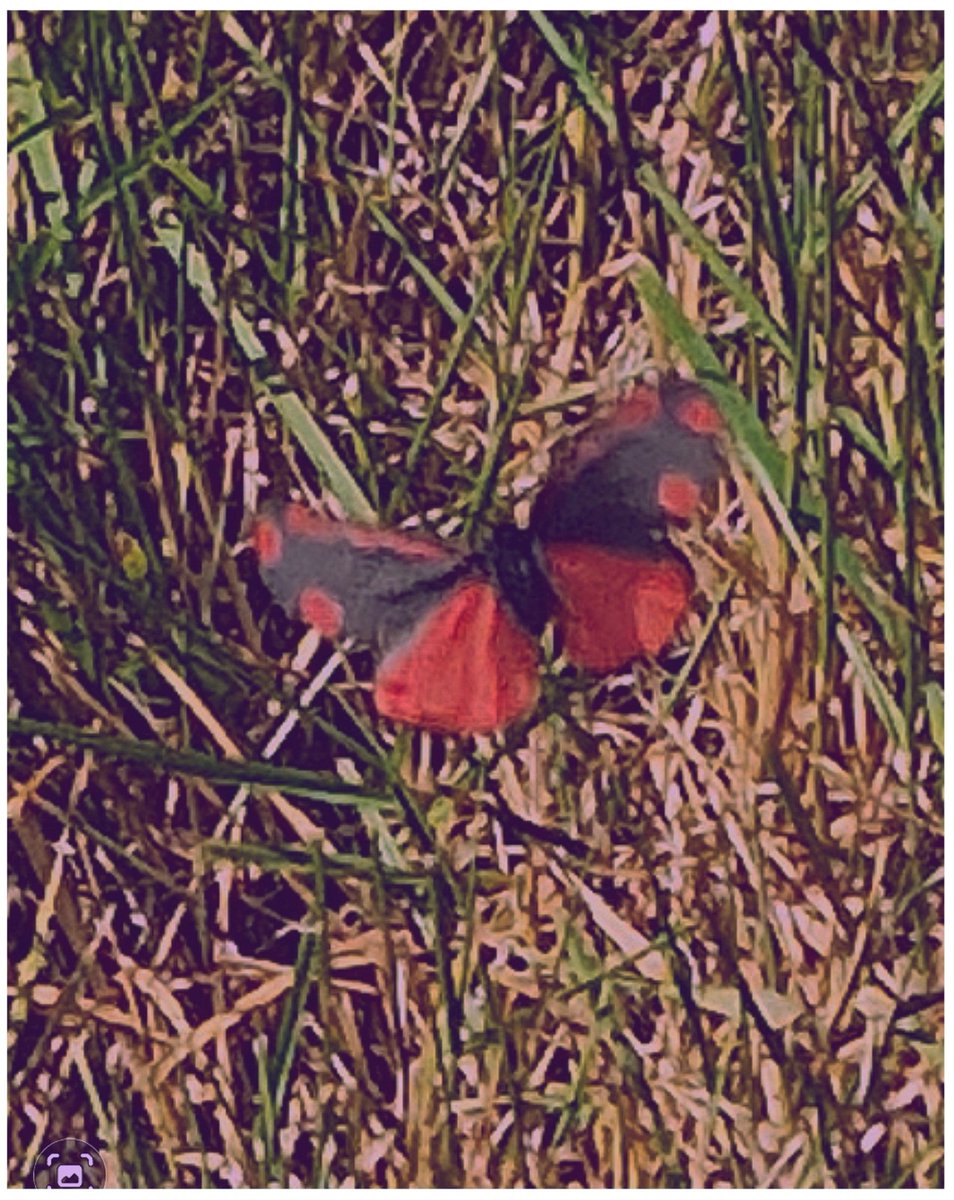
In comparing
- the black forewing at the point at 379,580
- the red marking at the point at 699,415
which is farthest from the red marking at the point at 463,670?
the red marking at the point at 699,415

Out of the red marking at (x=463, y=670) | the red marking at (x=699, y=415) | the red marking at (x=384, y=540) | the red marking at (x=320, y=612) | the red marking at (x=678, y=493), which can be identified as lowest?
the red marking at (x=463, y=670)

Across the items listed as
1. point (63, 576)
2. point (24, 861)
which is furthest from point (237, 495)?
point (24, 861)

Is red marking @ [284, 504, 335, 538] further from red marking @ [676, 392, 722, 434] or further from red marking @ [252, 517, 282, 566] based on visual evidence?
red marking @ [676, 392, 722, 434]

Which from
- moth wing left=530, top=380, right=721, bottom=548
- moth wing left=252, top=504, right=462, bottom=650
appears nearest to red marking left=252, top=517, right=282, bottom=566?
moth wing left=252, top=504, right=462, bottom=650

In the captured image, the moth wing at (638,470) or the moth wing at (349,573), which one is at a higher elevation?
the moth wing at (638,470)

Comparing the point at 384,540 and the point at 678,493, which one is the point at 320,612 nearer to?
the point at 384,540

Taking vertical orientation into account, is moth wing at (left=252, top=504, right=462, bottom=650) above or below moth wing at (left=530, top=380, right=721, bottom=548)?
below

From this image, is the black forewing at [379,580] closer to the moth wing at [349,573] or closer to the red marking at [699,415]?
the moth wing at [349,573]
